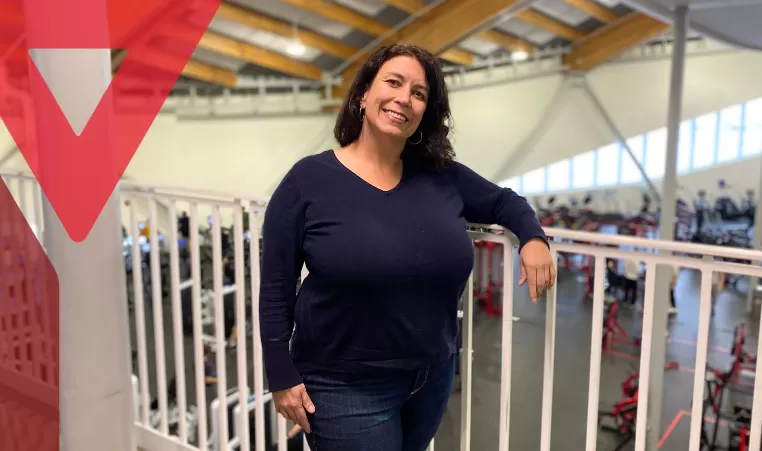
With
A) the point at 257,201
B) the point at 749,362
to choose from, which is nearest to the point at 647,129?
the point at 749,362

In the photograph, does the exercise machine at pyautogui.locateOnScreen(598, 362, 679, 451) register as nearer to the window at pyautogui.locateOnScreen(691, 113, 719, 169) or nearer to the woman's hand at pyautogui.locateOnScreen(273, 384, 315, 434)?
the woman's hand at pyautogui.locateOnScreen(273, 384, 315, 434)

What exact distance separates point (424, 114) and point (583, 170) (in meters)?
11.5

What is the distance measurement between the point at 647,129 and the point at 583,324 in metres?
6.02

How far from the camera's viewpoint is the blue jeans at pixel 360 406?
1245 millimetres

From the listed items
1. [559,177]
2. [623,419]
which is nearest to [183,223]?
[623,419]

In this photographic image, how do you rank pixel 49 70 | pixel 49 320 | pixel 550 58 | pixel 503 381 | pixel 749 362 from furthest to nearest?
pixel 550 58 → pixel 749 362 → pixel 49 320 → pixel 49 70 → pixel 503 381

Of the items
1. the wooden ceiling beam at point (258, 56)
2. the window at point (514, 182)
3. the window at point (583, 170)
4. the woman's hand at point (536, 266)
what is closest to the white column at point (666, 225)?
the woman's hand at point (536, 266)

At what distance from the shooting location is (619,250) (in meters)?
1.36

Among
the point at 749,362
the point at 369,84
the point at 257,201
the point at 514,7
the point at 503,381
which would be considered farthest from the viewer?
the point at 514,7

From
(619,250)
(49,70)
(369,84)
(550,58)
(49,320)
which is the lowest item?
(49,320)

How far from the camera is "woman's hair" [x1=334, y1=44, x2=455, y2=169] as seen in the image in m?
1.24

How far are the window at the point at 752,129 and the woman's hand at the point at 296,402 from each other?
12.4 metres

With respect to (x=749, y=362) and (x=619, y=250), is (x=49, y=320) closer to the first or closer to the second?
(x=619, y=250)

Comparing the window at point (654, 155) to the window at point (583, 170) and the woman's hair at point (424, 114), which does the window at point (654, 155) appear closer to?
the window at point (583, 170)
